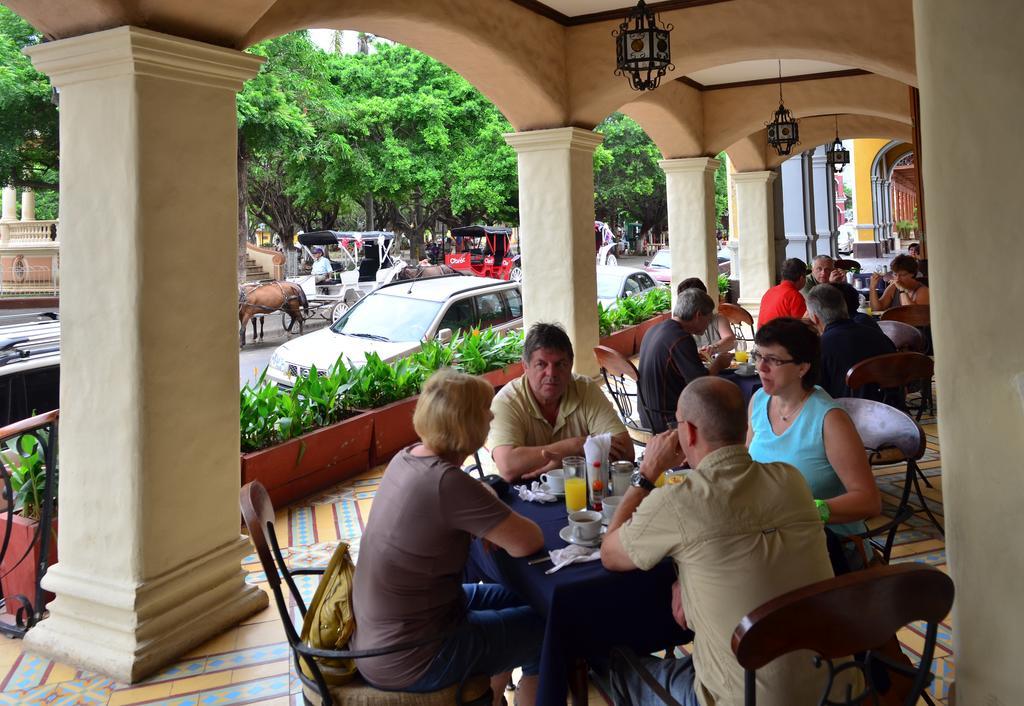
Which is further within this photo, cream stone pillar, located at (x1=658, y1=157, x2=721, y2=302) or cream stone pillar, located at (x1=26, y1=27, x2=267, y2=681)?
cream stone pillar, located at (x1=658, y1=157, x2=721, y2=302)

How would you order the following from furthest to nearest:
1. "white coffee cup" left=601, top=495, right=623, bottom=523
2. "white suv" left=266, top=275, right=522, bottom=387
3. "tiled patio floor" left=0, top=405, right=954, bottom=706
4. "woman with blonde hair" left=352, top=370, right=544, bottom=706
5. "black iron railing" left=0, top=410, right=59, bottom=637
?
"white suv" left=266, top=275, right=522, bottom=387 < "black iron railing" left=0, top=410, right=59, bottom=637 < "tiled patio floor" left=0, top=405, right=954, bottom=706 < "white coffee cup" left=601, top=495, right=623, bottom=523 < "woman with blonde hair" left=352, top=370, right=544, bottom=706

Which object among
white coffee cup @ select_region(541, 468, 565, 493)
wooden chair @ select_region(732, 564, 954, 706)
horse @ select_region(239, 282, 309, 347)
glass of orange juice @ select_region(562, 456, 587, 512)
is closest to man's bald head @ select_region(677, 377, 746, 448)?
wooden chair @ select_region(732, 564, 954, 706)

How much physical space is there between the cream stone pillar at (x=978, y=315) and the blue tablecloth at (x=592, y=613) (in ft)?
2.56

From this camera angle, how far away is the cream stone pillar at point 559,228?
25.0ft

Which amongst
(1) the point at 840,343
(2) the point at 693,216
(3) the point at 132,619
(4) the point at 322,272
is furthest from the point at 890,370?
(4) the point at 322,272

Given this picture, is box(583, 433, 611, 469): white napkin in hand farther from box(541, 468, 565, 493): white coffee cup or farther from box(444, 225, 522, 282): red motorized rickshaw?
box(444, 225, 522, 282): red motorized rickshaw

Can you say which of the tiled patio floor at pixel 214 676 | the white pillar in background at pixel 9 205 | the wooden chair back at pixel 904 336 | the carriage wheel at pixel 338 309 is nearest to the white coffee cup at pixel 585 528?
the tiled patio floor at pixel 214 676

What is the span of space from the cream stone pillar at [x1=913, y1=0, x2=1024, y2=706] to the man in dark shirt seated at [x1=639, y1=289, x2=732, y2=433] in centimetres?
256

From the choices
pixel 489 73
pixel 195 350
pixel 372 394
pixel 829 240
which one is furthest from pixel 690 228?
pixel 829 240

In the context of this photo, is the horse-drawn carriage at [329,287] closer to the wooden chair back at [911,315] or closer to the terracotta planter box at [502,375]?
the terracotta planter box at [502,375]

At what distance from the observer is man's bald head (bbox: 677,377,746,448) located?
211 centimetres

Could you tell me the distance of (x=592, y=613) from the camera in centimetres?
221

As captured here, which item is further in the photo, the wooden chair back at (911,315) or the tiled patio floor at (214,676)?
the wooden chair back at (911,315)

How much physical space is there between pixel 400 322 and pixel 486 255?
19.4 metres
